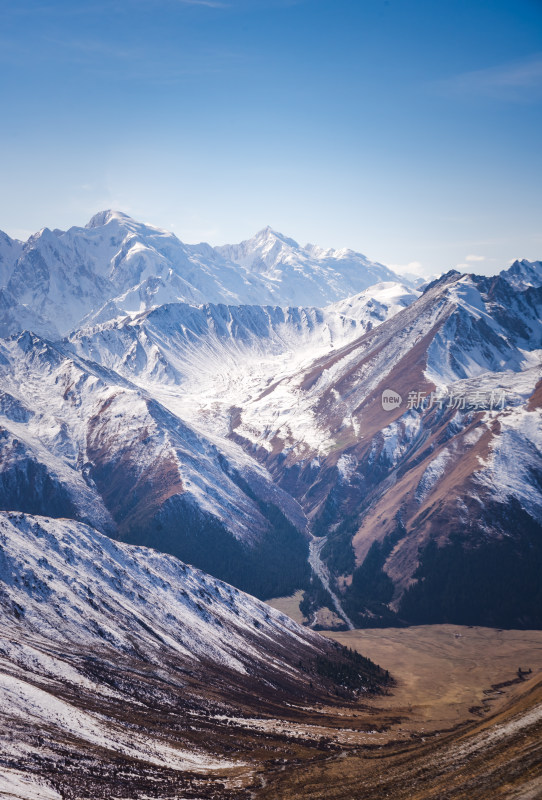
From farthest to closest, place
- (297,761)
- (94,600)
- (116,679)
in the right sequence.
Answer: (94,600) < (116,679) < (297,761)

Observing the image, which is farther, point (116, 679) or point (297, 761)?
point (116, 679)

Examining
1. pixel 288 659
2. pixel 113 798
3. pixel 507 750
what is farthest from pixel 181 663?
pixel 507 750

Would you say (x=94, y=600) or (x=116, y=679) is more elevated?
(x=116, y=679)

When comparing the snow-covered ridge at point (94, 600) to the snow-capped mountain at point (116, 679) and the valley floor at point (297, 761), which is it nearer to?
the snow-capped mountain at point (116, 679)

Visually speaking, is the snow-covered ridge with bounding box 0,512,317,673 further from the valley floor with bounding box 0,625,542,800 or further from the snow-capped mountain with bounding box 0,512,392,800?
the valley floor with bounding box 0,625,542,800

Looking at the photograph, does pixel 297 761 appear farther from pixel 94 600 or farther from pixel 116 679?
pixel 94 600

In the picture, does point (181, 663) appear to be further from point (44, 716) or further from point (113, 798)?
point (113, 798)

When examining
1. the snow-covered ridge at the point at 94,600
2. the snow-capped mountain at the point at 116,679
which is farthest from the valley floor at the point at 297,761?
the snow-covered ridge at the point at 94,600

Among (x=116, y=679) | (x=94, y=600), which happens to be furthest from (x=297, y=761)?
(x=94, y=600)
